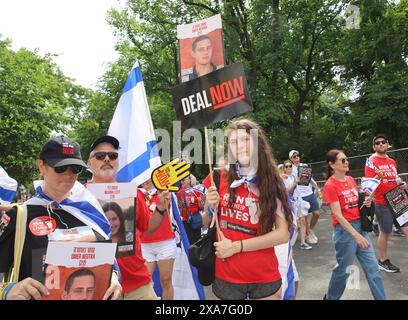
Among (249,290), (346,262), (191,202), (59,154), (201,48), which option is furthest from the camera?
(191,202)

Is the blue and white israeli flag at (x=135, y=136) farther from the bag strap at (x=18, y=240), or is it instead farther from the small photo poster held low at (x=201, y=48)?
the bag strap at (x=18, y=240)

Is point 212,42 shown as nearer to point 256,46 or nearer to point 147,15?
point 256,46

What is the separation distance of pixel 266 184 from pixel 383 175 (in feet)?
13.0

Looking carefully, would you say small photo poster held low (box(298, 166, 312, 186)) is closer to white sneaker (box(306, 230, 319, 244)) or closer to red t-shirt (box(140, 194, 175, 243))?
white sneaker (box(306, 230, 319, 244))

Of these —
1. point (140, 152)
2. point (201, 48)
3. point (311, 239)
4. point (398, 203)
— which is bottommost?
point (311, 239)

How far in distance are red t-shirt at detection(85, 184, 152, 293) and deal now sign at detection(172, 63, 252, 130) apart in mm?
750

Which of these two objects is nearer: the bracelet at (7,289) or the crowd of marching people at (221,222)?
the bracelet at (7,289)

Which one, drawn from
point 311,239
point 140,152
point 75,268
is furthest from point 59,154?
point 311,239

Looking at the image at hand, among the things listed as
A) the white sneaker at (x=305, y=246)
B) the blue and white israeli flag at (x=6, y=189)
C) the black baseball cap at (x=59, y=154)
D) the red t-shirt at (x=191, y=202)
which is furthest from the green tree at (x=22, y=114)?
the black baseball cap at (x=59, y=154)

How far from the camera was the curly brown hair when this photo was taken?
102 inches

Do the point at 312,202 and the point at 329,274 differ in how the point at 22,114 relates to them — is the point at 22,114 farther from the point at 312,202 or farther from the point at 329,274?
the point at 329,274

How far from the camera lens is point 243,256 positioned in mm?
2561

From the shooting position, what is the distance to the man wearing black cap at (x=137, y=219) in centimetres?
297

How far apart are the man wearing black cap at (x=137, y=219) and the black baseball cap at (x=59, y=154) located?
0.96m
